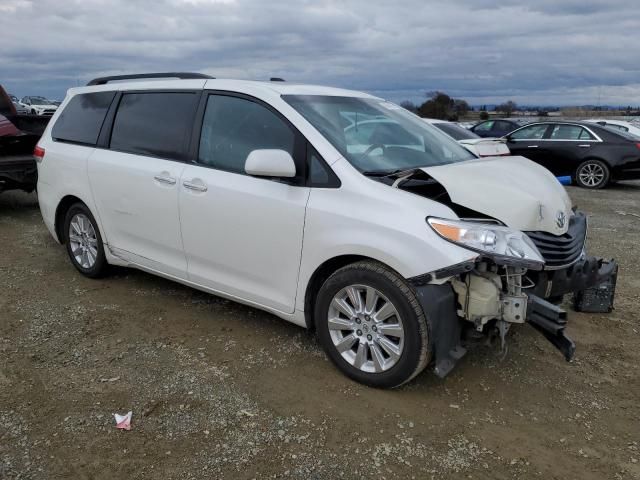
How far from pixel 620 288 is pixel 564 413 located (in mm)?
2665

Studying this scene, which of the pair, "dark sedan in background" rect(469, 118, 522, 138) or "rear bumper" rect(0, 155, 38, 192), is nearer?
"rear bumper" rect(0, 155, 38, 192)

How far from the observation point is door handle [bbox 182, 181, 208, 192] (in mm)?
3999

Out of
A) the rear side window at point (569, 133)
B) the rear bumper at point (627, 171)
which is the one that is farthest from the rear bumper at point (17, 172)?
the rear bumper at point (627, 171)

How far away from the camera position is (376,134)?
160 inches

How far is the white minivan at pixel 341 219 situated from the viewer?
3156mm

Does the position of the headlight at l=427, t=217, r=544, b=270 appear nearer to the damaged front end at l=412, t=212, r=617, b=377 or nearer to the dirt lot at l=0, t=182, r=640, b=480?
the damaged front end at l=412, t=212, r=617, b=377

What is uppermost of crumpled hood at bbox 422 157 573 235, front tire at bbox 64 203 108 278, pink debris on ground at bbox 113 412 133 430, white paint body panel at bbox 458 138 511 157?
white paint body panel at bbox 458 138 511 157

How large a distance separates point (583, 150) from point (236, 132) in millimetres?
10736

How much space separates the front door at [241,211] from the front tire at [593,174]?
35.1 feet

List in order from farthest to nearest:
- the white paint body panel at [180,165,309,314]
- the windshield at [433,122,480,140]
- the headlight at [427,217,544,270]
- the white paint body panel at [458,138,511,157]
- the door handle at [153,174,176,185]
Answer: the windshield at [433,122,480,140]
the white paint body panel at [458,138,511,157]
the door handle at [153,174,176,185]
the white paint body panel at [180,165,309,314]
the headlight at [427,217,544,270]

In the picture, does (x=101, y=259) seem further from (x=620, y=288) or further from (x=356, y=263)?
(x=620, y=288)

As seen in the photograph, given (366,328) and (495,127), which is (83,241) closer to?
(366,328)

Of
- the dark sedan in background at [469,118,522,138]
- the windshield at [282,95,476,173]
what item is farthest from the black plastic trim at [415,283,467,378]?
the dark sedan in background at [469,118,522,138]

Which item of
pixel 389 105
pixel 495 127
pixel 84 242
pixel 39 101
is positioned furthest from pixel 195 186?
pixel 39 101
